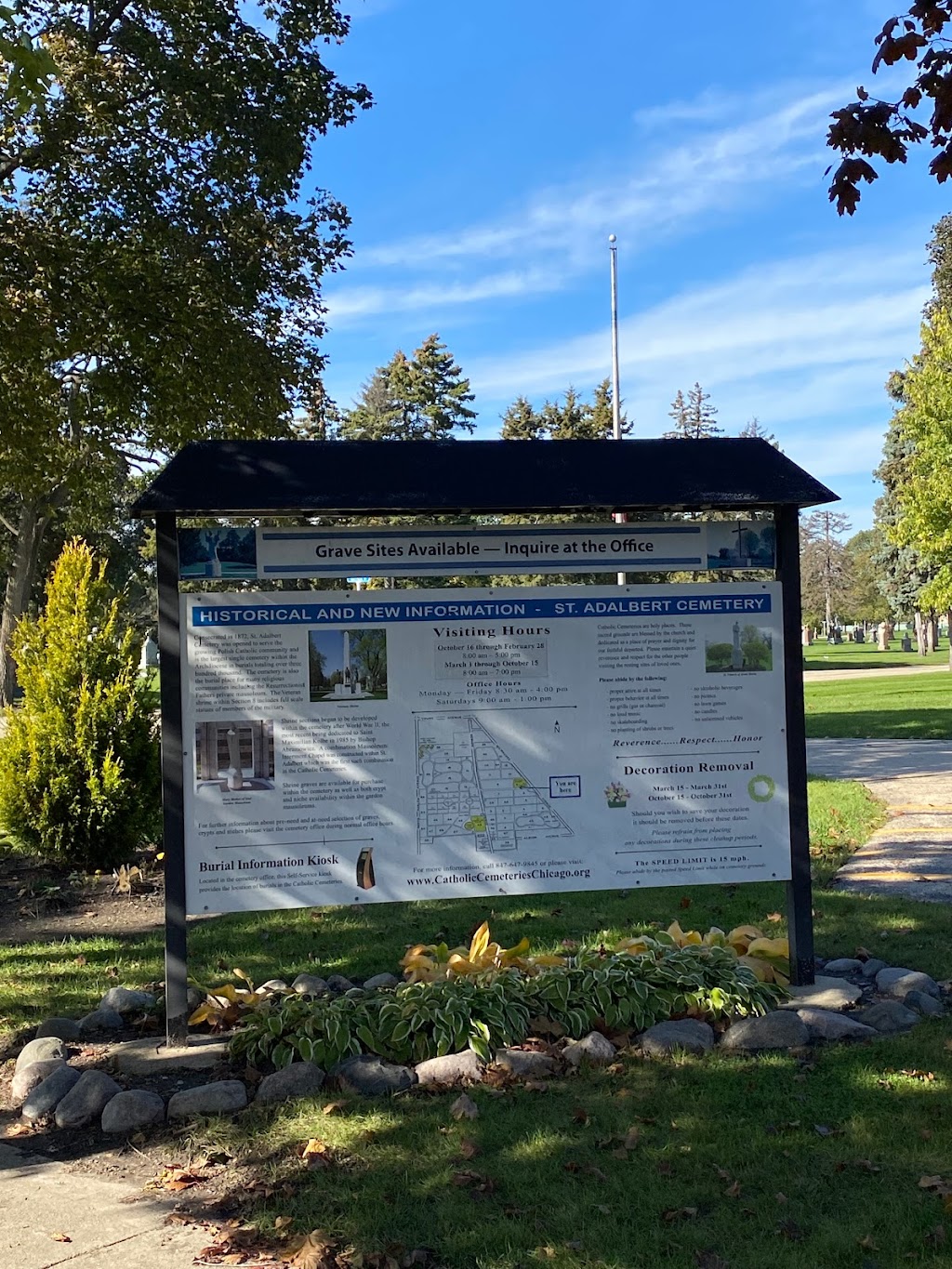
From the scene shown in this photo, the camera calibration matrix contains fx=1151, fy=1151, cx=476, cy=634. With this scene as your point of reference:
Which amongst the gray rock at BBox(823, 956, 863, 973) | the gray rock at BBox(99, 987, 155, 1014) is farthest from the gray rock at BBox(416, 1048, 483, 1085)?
the gray rock at BBox(823, 956, 863, 973)

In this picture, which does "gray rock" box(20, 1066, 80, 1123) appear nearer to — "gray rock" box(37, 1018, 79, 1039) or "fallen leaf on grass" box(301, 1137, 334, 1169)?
"gray rock" box(37, 1018, 79, 1039)

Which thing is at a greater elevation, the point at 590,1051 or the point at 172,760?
the point at 172,760

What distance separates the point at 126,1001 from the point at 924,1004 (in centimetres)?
387

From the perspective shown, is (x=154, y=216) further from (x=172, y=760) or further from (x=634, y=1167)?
(x=634, y=1167)

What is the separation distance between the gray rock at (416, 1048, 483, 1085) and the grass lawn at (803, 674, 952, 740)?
1359cm

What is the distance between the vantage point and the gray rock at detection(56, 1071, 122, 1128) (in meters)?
4.50

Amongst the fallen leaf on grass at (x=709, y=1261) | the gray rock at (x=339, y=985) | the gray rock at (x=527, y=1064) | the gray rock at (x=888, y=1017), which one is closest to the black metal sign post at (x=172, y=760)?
the gray rock at (x=339, y=985)

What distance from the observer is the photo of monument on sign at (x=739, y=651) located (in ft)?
18.8

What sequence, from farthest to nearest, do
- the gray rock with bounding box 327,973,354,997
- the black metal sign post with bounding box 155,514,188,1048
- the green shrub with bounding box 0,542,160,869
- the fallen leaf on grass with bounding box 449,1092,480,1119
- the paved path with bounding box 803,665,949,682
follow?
the paved path with bounding box 803,665,949,682, the green shrub with bounding box 0,542,160,869, the gray rock with bounding box 327,973,354,997, the black metal sign post with bounding box 155,514,188,1048, the fallen leaf on grass with bounding box 449,1092,480,1119

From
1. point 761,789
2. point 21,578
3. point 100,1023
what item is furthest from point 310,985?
point 21,578

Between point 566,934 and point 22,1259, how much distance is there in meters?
4.21

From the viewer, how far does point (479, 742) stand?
555 centimetres

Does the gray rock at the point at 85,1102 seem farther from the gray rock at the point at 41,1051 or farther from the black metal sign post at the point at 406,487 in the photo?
the black metal sign post at the point at 406,487

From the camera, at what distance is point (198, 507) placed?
5.07 meters
